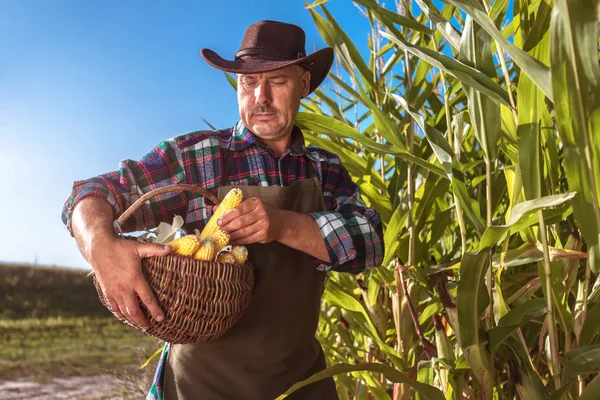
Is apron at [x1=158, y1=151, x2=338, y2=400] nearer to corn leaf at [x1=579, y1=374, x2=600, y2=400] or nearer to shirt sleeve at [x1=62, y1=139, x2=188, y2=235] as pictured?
shirt sleeve at [x1=62, y1=139, x2=188, y2=235]

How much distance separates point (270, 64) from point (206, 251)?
11.8 inches

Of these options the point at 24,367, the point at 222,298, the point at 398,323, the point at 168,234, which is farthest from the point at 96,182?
the point at 24,367

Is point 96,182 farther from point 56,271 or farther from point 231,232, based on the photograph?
point 56,271

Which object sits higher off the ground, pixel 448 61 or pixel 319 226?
pixel 448 61

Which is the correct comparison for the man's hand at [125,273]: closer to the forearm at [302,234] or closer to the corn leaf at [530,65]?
the forearm at [302,234]

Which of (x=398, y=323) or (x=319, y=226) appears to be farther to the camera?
(x=398, y=323)

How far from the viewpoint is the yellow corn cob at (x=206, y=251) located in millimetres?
646

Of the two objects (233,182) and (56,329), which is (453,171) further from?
(56,329)

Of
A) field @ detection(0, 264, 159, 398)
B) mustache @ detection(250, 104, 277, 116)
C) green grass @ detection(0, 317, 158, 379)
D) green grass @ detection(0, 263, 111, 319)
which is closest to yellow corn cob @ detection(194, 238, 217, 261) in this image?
mustache @ detection(250, 104, 277, 116)

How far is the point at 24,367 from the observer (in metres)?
3.60

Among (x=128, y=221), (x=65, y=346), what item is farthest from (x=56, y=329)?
Answer: (x=128, y=221)

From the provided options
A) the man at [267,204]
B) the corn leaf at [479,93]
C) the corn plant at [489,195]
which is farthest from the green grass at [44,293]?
the corn leaf at [479,93]

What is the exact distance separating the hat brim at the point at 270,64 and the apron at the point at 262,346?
17 centimetres

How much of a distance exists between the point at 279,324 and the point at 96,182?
0.30 meters
